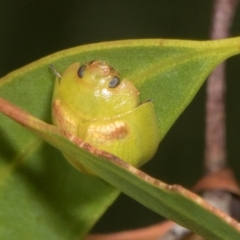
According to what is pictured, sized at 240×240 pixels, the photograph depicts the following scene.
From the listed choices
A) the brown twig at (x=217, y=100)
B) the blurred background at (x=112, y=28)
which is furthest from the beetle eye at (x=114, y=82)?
the blurred background at (x=112, y=28)

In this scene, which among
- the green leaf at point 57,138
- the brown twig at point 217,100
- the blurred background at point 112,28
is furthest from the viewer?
the blurred background at point 112,28

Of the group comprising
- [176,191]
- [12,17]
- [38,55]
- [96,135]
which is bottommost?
[38,55]

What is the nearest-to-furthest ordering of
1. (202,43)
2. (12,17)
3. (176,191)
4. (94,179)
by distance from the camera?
1. (176,191)
2. (202,43)
3. (94,179)
4. (12,17)

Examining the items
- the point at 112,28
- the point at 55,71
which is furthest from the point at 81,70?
the point at 112,28

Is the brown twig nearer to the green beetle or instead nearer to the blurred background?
the green beetle

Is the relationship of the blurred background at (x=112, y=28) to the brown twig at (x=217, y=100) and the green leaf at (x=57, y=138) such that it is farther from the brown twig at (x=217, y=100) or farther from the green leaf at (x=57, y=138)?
the green leaf at (x=57, y=138)

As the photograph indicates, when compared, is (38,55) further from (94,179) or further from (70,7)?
(94,179)

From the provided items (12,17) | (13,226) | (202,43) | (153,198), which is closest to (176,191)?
(153,198)
